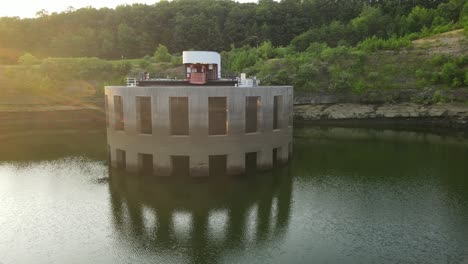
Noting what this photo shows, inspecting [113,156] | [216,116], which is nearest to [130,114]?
[113,156]

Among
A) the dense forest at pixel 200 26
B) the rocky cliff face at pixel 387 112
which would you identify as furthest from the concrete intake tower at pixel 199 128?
the dense forest at pixel 200 26

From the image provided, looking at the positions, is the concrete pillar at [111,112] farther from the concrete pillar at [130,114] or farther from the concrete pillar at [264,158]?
the concrete pillar at [264,158]

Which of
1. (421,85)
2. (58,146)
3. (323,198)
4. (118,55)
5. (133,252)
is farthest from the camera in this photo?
(118,55)

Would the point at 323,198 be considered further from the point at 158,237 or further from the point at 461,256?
the point at 158,237

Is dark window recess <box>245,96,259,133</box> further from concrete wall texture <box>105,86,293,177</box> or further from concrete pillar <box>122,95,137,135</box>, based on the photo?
concrete pillar <box>122,95,137,135</box>

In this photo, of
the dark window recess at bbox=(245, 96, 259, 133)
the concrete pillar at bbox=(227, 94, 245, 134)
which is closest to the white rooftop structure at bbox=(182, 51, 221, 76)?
the dark window recess at bbox=(245, 96, 259, 133)

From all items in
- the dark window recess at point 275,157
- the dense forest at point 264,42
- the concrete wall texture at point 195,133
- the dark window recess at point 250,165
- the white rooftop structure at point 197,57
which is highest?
the dense forest at point 264,42

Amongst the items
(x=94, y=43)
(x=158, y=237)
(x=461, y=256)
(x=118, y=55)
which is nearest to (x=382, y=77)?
(x=461, y=256)

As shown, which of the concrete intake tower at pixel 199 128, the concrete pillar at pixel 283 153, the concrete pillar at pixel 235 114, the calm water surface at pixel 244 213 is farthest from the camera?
the concrete pillar at pixel 283 153
